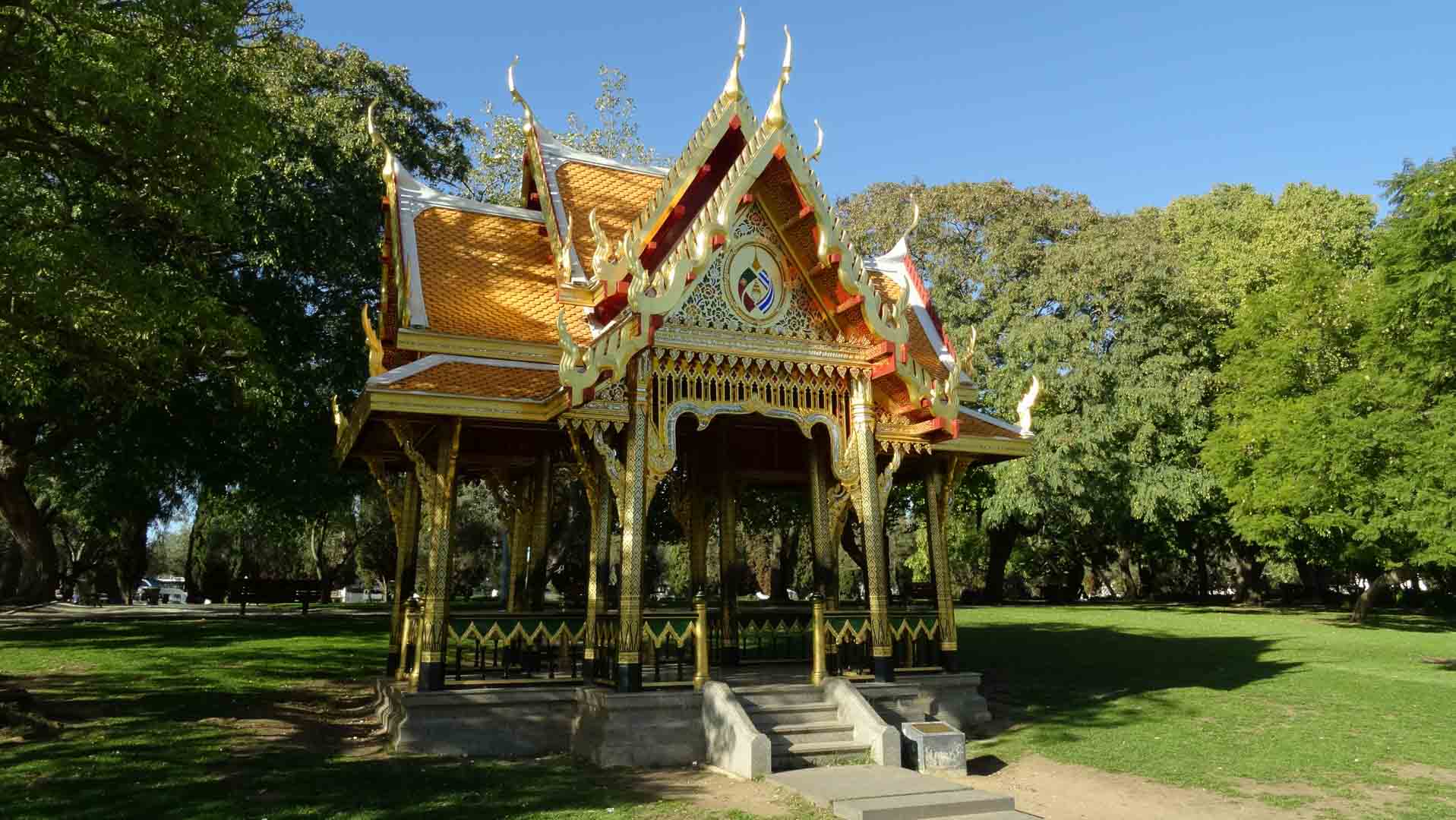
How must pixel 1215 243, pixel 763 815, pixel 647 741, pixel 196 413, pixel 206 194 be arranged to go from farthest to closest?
pixel 1215 243 → pixel 196 413 → pixel 206 194 → pixel 647 741 → pixel 763 815

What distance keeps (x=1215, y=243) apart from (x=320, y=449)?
35923 millimetres

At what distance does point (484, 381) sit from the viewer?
1110 cm

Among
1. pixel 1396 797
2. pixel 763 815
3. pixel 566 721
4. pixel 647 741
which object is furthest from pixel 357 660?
pixel 1396 797

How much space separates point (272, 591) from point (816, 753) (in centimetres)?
2914

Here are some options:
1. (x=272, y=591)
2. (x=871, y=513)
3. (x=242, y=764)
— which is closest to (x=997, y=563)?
(x=272, y=591)

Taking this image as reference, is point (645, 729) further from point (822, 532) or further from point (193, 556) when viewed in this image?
point (193, 556)

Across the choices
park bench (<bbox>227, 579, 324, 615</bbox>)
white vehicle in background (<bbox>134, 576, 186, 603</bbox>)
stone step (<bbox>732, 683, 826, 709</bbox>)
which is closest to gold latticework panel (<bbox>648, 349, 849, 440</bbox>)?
stone step (<bbox>732, 683, 826, 709</bbox>)

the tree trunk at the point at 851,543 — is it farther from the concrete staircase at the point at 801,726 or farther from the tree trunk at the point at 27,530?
the tree trunk at the point at 27,530

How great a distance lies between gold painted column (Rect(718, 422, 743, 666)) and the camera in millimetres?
13844

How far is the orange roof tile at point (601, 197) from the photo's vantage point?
44.3 feet

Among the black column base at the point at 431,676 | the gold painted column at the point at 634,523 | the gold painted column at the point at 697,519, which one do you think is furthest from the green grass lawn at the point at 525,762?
the gold painted column at the point at 697,519

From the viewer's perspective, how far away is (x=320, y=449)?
23203 mm

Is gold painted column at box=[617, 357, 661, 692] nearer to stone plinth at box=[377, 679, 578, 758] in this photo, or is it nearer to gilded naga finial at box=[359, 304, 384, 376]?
stone plinth at box=[377, 679, 578, 758]

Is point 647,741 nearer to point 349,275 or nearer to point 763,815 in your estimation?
point 763,815
